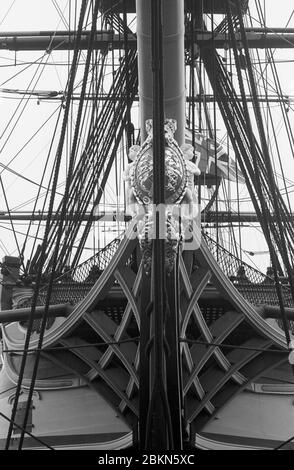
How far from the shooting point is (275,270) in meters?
4.83

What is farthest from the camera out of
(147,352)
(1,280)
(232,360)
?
(1,280)

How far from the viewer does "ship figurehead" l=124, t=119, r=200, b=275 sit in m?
4.65

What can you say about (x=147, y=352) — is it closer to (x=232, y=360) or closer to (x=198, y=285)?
(x=198, y=285)

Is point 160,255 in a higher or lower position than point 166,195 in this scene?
lower

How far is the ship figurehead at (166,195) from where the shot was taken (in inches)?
183

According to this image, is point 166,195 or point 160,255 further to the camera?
point 166,195

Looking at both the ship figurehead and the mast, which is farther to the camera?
the ship figurehead

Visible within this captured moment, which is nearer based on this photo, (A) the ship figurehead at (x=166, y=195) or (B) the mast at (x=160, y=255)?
(B) the mast at (x=160, y=255)

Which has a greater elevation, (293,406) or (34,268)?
(34,268)

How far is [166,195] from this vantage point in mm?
4707

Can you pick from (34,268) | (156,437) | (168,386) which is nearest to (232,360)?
(168,386)

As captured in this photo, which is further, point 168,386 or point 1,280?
point 1,280
